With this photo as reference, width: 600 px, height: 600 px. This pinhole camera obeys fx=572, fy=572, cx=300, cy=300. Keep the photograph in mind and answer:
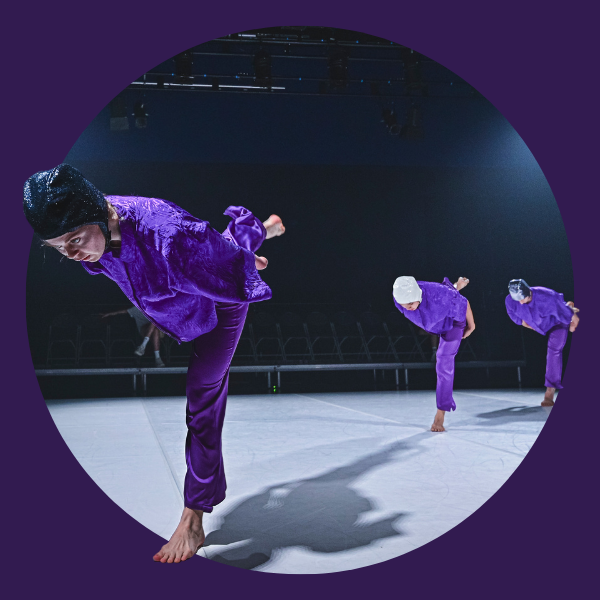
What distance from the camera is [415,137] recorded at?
3.32 meters

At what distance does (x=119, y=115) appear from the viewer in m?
2.99

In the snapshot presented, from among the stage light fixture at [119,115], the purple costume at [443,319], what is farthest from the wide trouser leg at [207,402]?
the stage light fixture at [119,115]

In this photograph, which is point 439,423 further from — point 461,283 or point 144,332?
point 144,332

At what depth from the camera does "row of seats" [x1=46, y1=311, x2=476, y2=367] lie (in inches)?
178

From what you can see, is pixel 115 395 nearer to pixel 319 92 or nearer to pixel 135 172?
pixel 135 172

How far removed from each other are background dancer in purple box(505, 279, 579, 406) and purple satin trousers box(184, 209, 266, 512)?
1.67 metres

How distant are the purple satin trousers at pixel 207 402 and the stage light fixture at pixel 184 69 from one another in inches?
62.6

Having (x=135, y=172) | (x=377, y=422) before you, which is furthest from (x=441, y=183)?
(x=135, y=172)

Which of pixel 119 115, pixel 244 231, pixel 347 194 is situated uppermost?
pixel 119 115

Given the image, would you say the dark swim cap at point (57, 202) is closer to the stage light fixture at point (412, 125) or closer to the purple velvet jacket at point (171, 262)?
the purple velvet jacket at point (171, 262)

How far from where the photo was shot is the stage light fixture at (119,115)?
2941mm

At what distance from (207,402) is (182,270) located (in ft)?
1.24

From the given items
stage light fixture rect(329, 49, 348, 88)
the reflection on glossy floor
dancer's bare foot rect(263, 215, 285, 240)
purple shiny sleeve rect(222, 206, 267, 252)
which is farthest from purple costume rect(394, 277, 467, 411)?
purple shiny sleeve rect(222, 206, 267, 252)

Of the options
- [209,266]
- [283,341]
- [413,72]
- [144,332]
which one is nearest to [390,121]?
[413,72]
